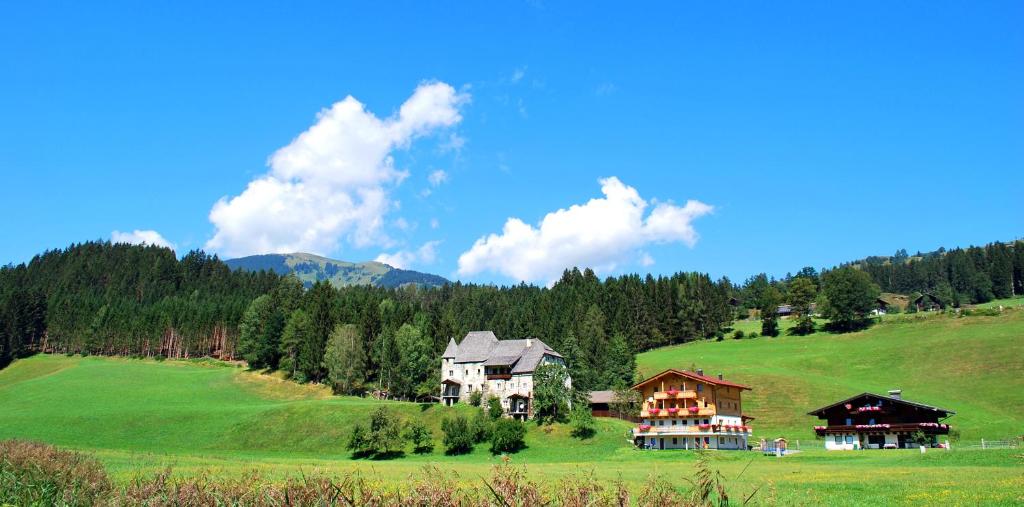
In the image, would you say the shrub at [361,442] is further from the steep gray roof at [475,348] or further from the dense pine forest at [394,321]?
the dense pine forest at [394,321]

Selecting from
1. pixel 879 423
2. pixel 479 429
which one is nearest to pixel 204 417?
pixel 479 429

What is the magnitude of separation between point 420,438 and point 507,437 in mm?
10387

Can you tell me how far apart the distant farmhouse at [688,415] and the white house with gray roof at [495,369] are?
13.7m

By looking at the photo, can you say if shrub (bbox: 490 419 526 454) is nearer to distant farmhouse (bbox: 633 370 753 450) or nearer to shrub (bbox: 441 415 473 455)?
shrub (bbox: 441 415 473 455)

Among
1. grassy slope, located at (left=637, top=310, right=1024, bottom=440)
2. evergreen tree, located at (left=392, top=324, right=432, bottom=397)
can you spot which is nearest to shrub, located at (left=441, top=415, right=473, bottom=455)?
evergreen tree, located at (left=392, top=324, right=432, bottom=397)

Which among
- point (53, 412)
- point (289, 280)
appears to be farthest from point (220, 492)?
point (289, 280)

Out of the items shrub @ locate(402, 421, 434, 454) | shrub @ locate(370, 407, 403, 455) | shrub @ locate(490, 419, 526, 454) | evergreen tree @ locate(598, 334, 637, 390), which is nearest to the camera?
shrub @ locate(370, 407, 403, 455)

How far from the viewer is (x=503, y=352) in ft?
328

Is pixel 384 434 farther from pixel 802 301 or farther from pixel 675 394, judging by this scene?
pixel 802 301

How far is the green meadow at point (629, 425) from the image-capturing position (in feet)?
129

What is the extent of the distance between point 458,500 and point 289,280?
174 meters

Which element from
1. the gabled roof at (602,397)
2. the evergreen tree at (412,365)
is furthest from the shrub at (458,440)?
the gabled roof at (602,397)

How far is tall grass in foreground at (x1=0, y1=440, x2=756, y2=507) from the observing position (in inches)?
454

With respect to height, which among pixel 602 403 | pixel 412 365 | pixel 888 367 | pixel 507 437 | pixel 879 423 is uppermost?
pixel 412 365
